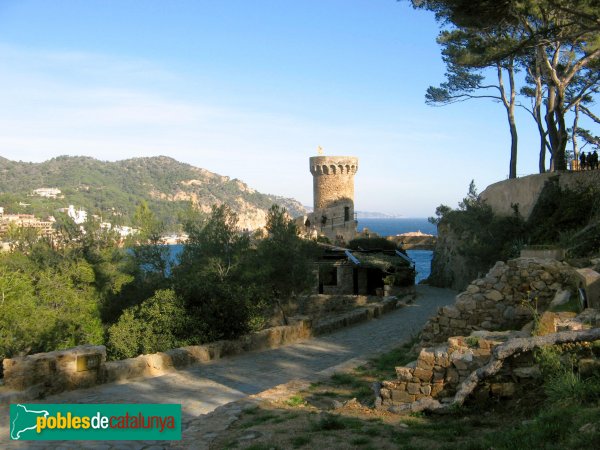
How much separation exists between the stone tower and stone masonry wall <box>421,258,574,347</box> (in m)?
44.2

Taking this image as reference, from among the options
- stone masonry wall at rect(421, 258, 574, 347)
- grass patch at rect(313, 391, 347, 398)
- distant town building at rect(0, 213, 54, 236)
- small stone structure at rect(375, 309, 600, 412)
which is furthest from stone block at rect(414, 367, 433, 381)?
distant town building at rect(0, 213, 54, 236)

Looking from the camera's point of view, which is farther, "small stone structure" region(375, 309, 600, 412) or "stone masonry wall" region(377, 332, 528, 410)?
"stone masonry wall" region(377, 332, 528, 410)

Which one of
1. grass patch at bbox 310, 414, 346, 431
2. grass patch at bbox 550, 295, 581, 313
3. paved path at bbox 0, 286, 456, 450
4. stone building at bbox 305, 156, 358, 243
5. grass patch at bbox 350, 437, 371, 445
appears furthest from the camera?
stone building at bbox 305, 156, 358, 243

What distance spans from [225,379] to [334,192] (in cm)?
4744

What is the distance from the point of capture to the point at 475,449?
4410mm

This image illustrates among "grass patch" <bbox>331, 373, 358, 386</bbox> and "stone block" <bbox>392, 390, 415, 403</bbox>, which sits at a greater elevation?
"stone block" <bbox>392, 390, 415, 403</bbox>

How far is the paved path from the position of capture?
7.17 m

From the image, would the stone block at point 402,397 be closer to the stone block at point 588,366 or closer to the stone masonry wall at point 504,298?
the stone block at point 588,366

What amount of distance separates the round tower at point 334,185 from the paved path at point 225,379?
39271mm

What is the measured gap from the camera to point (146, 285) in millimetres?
23172

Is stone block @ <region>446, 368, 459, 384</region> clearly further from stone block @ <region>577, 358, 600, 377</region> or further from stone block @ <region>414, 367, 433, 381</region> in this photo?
stone block @ <region>577, 358, 600, 377</region>

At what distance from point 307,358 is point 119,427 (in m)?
6.44

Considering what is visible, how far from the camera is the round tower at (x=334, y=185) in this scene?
5550 centimetres

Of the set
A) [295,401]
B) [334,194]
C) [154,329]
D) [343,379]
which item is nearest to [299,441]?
[295,401]
